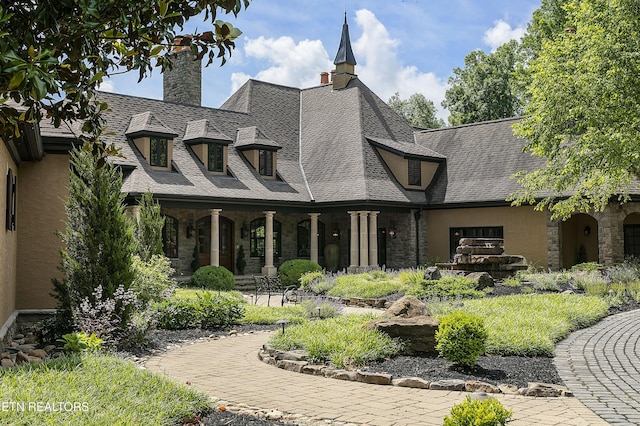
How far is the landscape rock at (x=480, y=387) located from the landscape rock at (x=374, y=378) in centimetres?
94

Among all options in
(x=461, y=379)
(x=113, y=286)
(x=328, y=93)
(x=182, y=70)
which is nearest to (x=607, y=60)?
(x=461, y=379)

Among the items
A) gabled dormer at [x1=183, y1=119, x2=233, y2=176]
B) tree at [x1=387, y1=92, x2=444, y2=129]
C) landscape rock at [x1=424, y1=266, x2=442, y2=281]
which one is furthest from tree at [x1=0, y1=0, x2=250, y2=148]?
tree at [x1=387, y1=92, x2=444, y2=129]

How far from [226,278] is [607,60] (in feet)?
43.4

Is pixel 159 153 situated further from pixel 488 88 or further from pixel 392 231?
pixel 488 88

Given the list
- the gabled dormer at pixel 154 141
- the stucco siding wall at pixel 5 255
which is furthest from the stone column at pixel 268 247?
the stucco siding wall at pixel 5 255

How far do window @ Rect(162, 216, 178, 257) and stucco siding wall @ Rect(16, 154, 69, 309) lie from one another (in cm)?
1041

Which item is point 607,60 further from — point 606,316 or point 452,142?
point 452,142

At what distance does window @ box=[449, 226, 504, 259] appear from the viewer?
25828 mm

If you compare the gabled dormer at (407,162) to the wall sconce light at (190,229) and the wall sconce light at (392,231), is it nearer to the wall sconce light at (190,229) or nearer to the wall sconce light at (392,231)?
the wall sconce light at (392,231)

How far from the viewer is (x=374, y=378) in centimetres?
774

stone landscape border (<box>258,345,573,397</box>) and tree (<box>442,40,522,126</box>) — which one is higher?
tree (<box>442,40,522,126</box>)

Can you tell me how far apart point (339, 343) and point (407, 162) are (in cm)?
1939

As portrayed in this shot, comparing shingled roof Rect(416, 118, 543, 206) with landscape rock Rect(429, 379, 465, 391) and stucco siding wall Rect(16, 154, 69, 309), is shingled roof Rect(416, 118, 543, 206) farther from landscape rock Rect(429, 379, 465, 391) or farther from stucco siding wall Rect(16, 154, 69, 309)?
landscape rock Rect(429, 379, 465, 391)

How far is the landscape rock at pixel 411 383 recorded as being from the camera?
7.45 m
